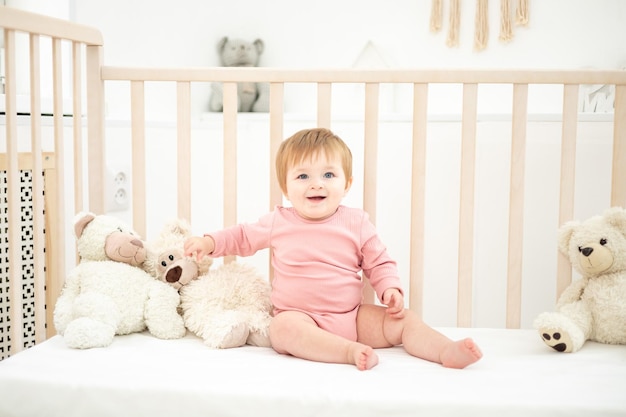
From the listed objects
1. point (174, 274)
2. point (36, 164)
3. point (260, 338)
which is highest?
point (36, 164)

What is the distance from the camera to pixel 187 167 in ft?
4.78

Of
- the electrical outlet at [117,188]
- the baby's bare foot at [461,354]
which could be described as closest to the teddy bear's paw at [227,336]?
the baby's bare foot at [461,354]

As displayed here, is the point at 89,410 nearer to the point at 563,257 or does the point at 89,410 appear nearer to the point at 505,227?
the point at 563,257

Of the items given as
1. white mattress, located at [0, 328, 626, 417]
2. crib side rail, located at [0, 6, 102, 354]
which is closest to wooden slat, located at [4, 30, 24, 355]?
crib side rail, located at [0, 6, 102, 354]

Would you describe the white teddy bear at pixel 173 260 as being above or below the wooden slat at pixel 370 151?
below

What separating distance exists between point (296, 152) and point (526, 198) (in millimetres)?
823

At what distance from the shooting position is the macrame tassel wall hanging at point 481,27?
2383 millimetres

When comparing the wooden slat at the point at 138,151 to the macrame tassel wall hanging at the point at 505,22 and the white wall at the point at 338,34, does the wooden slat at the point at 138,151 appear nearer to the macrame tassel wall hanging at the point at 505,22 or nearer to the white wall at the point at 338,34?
the white wall at the point at 338,34

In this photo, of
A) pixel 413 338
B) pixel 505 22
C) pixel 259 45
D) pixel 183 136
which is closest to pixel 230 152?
pixel 183 136

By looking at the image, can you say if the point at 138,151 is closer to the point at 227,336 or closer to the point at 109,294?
the point at 109,294

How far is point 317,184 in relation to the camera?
1.24m

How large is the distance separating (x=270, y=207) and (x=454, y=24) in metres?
1.35

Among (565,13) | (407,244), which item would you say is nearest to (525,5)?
(565,13)

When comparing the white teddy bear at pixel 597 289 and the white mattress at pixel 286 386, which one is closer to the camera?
the white mattress at pixel 286 386
